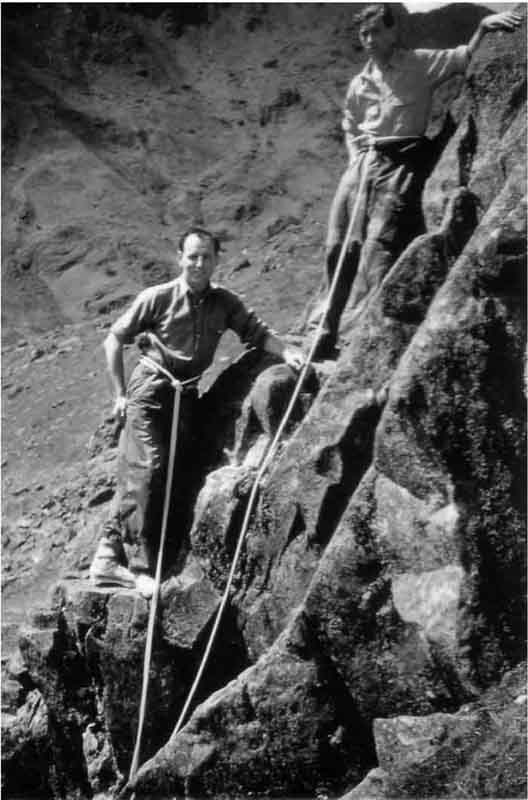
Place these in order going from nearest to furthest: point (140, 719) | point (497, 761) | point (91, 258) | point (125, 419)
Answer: point (497, 761) → point (140, 719) → point (125, 419) → point (91, 258)

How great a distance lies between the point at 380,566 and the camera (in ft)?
19.1

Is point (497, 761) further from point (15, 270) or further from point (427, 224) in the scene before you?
point (15, 270)

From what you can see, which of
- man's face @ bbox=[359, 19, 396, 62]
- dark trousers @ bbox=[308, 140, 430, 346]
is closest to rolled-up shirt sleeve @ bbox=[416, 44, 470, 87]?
man's face @ bbox=[359, 19, 396, 62]

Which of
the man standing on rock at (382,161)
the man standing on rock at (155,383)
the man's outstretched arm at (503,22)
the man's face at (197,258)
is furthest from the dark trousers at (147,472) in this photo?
the man's outstretched arm at (503,22)

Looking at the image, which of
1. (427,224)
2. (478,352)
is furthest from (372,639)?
(427,224)

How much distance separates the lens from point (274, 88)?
2116cm

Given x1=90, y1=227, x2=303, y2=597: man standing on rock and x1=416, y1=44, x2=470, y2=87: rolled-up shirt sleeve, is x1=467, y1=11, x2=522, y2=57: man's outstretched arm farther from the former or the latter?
x1=90, y1=227, x2=303, y2=597: man standing on rock

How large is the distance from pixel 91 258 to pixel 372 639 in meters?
13.9

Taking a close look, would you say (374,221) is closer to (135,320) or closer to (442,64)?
(442,64)

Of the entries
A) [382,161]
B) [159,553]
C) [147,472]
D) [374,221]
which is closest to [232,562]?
[159,553]

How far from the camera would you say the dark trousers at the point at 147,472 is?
286 inches

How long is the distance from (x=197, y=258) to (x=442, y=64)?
2617mm

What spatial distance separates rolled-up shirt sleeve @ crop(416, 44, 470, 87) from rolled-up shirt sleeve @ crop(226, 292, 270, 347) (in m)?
2.42

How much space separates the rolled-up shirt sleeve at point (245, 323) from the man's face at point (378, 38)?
236 centimetres
